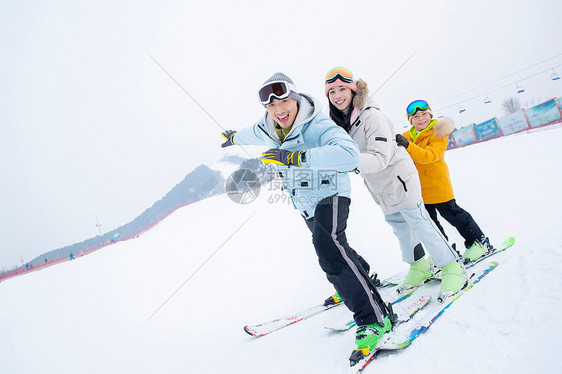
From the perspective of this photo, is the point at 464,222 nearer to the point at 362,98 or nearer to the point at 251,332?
the point at 362,98

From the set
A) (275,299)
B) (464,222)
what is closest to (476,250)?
(464,222)

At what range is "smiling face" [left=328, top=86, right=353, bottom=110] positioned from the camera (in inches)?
107

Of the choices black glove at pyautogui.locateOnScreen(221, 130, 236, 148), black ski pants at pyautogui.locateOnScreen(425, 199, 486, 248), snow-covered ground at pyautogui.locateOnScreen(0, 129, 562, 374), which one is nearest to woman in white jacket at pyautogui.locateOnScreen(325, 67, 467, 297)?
snow-covered ground at pyautogui.locateOnScreen(0, 129, 562, 374)

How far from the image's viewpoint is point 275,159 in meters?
1.98

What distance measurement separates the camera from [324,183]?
91.3 inches

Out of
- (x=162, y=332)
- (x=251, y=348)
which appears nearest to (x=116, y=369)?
(x=162, y=332)

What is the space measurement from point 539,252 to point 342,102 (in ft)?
6.76

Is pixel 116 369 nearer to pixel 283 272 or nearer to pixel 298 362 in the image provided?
pixel 298 362

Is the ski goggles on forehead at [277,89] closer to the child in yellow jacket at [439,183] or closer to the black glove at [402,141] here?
the black glove at [402,141]

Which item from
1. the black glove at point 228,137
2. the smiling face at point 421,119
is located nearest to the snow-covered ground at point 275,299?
the black glove at point 228,137

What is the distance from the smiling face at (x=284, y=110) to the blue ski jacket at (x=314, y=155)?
7 cm

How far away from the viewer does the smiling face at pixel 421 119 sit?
3371 millimetres

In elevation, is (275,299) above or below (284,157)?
below

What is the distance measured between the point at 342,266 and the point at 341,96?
64.9 inches
